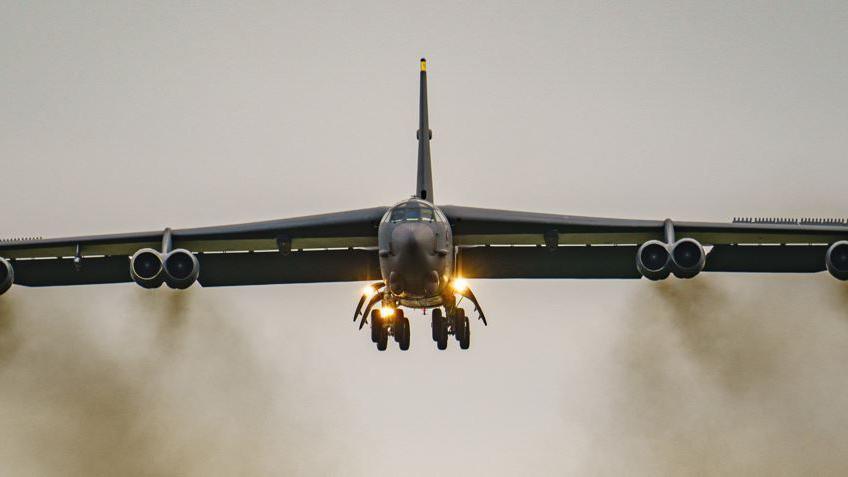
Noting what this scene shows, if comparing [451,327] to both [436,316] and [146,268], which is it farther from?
[146,268]

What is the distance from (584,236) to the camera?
29234 mm

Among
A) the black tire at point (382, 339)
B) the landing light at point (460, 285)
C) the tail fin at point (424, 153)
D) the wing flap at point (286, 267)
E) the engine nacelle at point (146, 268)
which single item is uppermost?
the tail fin at point (424, 153)

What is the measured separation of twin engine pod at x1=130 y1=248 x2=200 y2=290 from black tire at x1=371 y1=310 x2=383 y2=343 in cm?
404

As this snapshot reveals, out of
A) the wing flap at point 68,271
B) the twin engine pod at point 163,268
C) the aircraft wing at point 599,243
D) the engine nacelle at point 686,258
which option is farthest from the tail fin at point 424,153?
the wing flap at point 68,271

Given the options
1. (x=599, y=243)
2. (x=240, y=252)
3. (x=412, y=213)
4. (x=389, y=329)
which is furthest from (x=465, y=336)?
(x=240, y=252)

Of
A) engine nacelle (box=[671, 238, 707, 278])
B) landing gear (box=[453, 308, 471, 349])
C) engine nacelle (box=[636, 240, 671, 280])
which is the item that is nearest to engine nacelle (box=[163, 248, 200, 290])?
landing gear (box=[453, 308, 471, 349])

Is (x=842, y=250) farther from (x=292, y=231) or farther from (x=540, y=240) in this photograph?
(x=292, y=231)

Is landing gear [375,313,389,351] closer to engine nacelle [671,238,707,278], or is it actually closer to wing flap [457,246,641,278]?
wing flap [457,246,641,278]

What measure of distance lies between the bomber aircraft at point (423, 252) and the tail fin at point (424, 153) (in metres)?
0.04

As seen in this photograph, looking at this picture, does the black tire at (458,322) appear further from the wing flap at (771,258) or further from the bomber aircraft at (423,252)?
the wing flap at (771,258)

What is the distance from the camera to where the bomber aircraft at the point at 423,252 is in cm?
2497

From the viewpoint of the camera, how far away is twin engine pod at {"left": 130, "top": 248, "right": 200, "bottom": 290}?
2664 cm

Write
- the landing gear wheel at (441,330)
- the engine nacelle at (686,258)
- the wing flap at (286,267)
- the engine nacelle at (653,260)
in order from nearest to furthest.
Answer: the engine nacelle at (686,258), the engine nacelle at (653,260), the landing gear wheel at (441,330), the wing flap at (286,267)

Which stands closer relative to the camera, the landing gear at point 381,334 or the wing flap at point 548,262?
the landing gear at point 381,334
